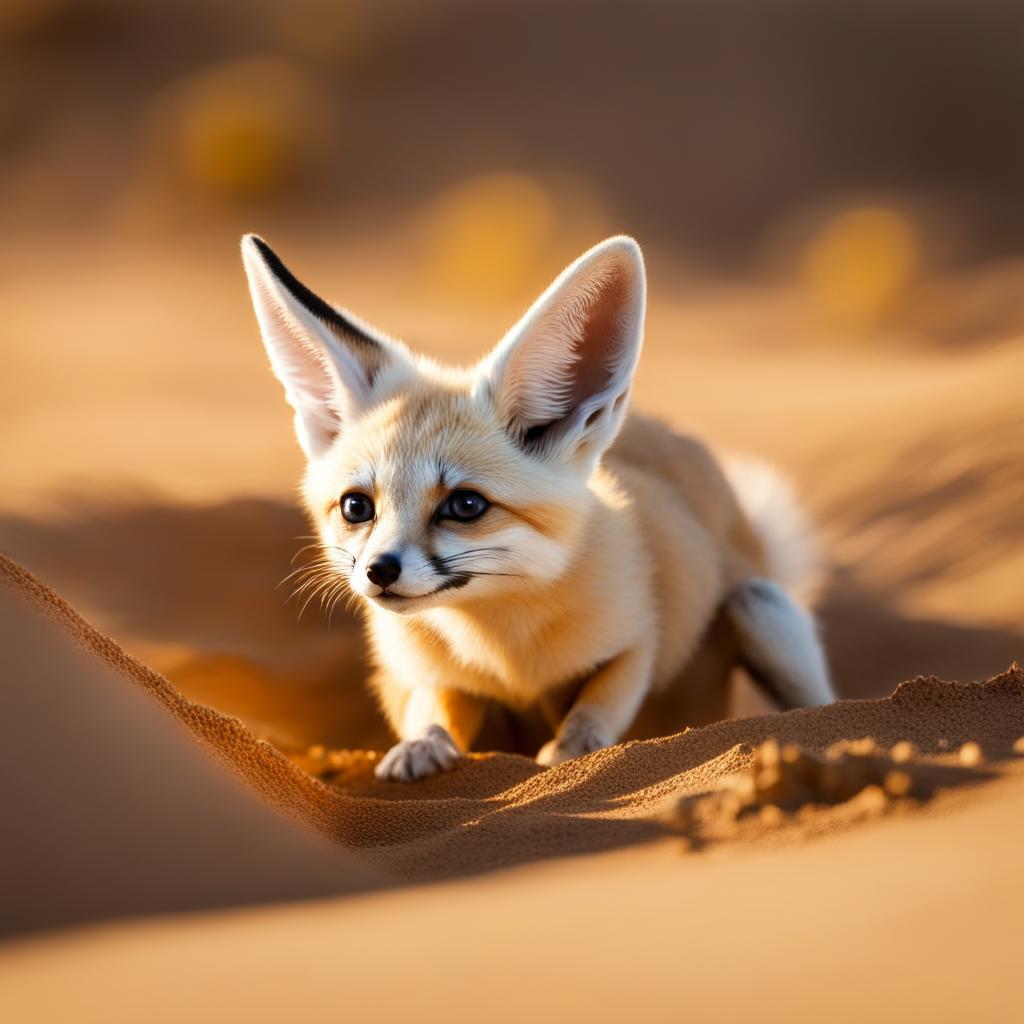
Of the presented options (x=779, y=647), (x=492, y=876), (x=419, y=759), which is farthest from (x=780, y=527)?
(x=492, y=876)

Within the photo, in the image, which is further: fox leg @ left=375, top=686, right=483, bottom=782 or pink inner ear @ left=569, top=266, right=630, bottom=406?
fox leg @ left=375, top=686, right=483, bottom=782

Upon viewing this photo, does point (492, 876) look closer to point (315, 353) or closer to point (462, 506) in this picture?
point (462, 506)

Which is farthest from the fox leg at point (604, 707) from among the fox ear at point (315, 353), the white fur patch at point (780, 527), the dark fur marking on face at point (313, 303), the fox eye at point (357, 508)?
the white fur patch at point (780, 527)

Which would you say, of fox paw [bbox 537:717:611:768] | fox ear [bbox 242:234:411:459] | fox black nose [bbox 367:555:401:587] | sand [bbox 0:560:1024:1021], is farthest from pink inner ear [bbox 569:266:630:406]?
sand [bbox 0:560:1024:1021]

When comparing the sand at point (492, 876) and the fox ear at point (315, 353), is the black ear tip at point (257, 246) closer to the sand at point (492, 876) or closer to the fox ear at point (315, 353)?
the fox ear at point (315, 353)

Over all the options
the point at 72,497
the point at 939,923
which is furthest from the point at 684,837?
the point at 72,497

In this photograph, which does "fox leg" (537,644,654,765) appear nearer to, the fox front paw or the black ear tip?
the fox front paw

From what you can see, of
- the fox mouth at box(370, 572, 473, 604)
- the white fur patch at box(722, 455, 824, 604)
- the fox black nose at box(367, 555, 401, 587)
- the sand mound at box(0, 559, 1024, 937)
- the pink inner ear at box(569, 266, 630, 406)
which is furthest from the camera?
the white fur patch at box(722, 455, 824, 604)

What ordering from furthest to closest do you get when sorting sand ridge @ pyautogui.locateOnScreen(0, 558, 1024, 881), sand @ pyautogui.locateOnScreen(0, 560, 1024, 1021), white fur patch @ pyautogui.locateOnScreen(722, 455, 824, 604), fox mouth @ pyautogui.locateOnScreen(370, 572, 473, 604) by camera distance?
1. white fur patch @ pyautogui.locateOnScreen(722, 455, 824, 604)
2. fox mouth @ pyautogui.locateOnScreen(370, 572, 473, 604)
3. sand ridge @ pyautogui.locateOnScreen(0, 558, 1024, 881)
4. sand @ pyautogui.locateOnScreen(0, 560, 1024, 1021)
